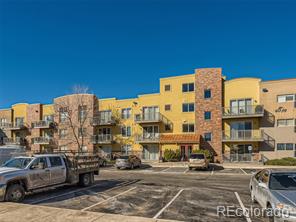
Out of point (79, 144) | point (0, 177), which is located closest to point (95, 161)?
point (0, 177)

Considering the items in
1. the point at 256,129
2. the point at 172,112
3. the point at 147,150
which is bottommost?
the point at 147,150

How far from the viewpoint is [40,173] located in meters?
10.7

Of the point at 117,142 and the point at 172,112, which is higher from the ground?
the point at 172,112

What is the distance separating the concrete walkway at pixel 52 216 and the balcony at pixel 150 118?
2583 cm

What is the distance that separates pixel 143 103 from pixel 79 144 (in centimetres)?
1299

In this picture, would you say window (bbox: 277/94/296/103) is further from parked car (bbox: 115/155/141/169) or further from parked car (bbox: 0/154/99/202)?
parked car (bbox: 0/154/99/202)

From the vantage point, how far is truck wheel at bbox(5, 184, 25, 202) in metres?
9.37

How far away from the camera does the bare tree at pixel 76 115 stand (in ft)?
128

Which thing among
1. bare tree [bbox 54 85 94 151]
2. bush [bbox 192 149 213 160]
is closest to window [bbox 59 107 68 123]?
bare tree [bbox 54 85 94 151]

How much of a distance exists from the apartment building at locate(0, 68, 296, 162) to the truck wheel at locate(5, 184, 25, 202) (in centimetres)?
2304

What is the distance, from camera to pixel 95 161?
14.8 meters

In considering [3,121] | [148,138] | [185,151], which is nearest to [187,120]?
[185,151]

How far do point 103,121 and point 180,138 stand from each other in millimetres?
13056

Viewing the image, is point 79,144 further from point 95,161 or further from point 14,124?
point 95,161
